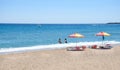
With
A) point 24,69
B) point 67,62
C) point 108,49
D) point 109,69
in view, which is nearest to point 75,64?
point 67,62

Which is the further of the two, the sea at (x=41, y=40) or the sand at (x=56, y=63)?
the sea at (x=41, y=40)

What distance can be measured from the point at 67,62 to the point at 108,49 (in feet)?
21.7

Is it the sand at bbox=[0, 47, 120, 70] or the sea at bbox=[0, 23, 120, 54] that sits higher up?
the sand at bbox=[0, 47, 120, 70]

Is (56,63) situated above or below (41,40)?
above

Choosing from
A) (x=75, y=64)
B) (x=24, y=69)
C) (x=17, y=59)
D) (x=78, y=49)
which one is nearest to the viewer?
(x=24, y=69)

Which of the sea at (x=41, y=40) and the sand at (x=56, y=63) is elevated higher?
the sand at (x=56, y=63)

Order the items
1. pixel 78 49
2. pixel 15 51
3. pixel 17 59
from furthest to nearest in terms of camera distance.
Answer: pixel 78 49 < pixel 15 51 < pixel 17 59

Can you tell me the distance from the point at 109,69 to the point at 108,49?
7.58 metres

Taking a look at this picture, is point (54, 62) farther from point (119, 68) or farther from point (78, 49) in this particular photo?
point (78, 49)

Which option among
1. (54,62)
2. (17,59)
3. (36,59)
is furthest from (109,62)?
(17,59)

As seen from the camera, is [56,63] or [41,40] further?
[41,40]

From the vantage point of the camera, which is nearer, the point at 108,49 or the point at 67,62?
the point at 67,62

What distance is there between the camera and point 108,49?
19.1m

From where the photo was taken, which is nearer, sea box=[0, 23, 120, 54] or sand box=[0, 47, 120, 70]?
sand box=[0, 47, 120, 70]
